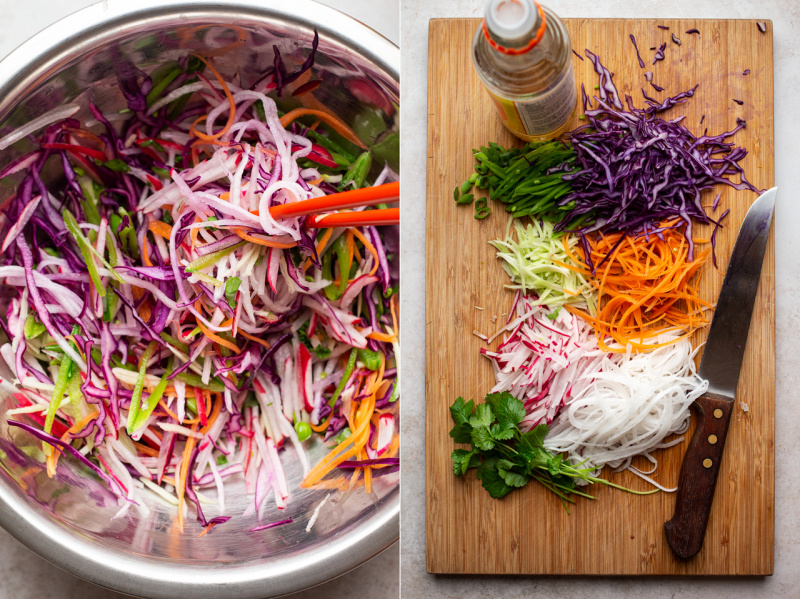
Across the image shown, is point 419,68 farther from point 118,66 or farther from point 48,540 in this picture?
point 48,540

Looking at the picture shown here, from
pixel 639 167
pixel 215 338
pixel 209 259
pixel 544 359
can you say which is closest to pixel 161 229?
pixel 209 259

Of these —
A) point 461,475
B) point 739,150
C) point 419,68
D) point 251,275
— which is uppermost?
point 419,68

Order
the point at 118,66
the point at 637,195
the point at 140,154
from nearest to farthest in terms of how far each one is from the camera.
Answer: the point at 637,195, the point at 118,66, the point at 140,154

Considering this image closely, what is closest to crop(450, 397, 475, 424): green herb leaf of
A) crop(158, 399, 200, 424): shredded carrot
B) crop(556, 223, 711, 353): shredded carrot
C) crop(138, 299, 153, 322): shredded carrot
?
crop(556, 223, 711, 353): shredded carrot

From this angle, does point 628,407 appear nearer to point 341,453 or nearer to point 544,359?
point 544,359

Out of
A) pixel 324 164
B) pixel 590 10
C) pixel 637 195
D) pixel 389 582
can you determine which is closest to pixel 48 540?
pixel 389 582

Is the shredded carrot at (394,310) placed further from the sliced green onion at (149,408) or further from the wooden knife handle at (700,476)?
the wooden knife handle at (700,476)
